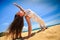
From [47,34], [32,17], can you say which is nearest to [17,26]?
[32,17]

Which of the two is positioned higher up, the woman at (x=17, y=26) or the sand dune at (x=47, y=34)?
the woman at (x=17, y=26)

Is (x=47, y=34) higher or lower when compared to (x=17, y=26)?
lower

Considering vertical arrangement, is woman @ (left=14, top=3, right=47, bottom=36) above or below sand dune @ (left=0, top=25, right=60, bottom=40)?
above

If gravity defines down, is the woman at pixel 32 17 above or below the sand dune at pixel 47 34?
above

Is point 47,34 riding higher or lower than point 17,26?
lower

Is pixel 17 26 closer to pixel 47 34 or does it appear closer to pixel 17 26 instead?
pixel 17 26

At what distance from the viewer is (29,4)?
2027mm

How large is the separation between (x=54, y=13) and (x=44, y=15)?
0.12 m

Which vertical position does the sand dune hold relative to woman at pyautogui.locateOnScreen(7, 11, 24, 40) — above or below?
below

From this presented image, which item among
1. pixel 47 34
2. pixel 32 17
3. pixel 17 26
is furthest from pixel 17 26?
pixel 47 34

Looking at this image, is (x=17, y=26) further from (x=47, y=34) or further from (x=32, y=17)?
(x=47, y=34)

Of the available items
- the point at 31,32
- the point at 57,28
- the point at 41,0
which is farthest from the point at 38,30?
the point at 41,0

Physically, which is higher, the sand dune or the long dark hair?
the long dark hair

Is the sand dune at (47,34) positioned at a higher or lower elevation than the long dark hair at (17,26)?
lower
